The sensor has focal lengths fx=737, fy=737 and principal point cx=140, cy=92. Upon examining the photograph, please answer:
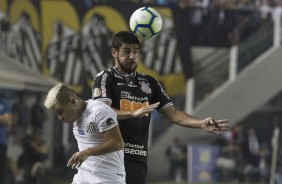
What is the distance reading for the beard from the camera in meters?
6.65

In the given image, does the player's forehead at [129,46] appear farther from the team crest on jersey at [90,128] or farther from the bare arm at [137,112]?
the team crest on jersey at [90,128]

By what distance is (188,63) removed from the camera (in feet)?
76.1

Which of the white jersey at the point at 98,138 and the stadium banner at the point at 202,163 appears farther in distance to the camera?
the stadium banner at the point at 202,163

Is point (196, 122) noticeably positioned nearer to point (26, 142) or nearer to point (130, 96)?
point (130, 96)

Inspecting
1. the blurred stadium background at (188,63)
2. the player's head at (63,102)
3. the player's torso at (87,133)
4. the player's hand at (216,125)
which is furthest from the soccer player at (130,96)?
the blurred stadium background at (188,63)

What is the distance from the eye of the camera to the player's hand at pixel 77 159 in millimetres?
5273

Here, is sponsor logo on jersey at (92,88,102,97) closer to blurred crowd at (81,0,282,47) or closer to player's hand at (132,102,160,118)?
player's hand at (132,102,160,118)

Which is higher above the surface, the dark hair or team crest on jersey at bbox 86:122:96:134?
the dark hair

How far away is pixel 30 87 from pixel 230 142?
6739 millimetres

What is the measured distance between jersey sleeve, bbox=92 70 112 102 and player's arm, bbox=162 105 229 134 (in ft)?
2.16

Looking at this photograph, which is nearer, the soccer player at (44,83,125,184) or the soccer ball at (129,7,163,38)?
the soccer player at (44,83,125,184)

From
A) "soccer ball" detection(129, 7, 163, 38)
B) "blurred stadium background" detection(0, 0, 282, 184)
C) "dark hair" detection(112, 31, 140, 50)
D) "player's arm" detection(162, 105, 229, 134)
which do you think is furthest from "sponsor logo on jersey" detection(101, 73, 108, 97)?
"blurred stadium background" detection(0, 0, 282, 184)

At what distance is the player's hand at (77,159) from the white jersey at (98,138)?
0.25 metres

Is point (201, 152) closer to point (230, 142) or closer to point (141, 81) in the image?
point (230, 142)
